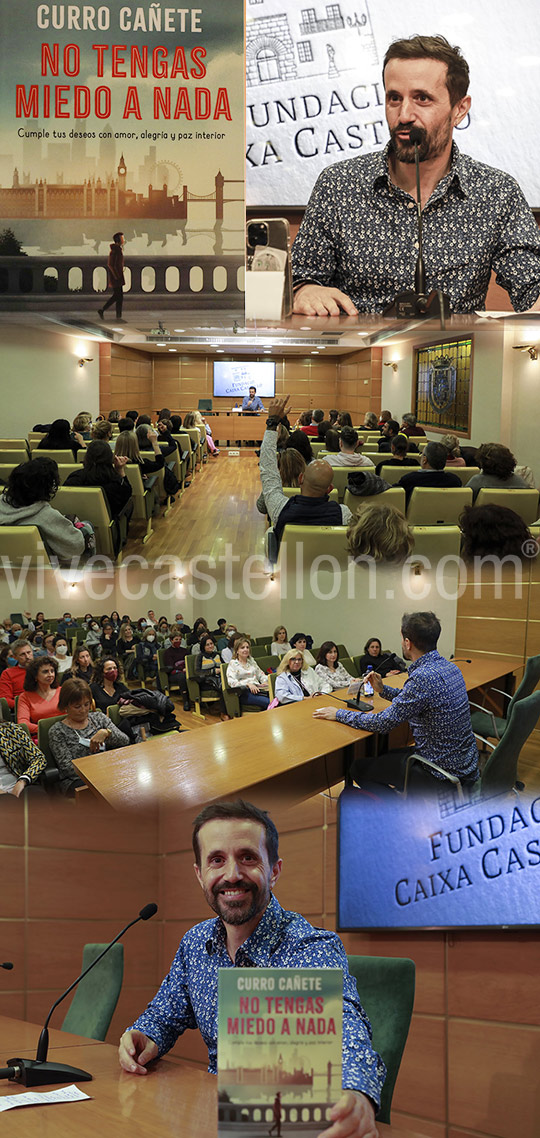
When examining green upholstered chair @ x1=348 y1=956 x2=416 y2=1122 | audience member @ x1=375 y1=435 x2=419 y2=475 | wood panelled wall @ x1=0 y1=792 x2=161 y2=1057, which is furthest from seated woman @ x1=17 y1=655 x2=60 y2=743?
wood panelled wall @ x1=0 y1=792 x2=161 y2=1057

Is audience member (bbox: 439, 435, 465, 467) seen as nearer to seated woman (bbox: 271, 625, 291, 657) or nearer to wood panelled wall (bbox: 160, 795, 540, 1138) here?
seated woman (bbox: 271, 625, 291, 657)

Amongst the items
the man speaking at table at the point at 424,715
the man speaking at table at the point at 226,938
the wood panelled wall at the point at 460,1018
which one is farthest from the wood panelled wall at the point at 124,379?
the wood panelled wall at the point at 460,1018

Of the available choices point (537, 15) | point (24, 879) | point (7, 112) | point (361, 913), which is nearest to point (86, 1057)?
point (7, 112)

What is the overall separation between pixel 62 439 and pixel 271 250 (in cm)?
65

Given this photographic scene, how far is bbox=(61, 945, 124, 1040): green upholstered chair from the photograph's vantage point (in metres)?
3.22

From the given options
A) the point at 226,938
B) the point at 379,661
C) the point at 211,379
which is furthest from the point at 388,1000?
the point at 211,379

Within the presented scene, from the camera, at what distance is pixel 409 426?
208 centimetres

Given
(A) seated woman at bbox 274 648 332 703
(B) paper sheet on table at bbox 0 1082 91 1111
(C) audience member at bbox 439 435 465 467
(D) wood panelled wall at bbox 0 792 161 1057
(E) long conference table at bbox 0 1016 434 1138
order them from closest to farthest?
1. (E) long conference table at bbox 0 1016 434 1138
2. (B) paper sheet on table at bbox 0 1082 91 1111
3. (C) audience member at bbox 439 435 465 467
4. (A) seated woman at bbox 274 648 332 703
5. (D) wood panelled wall at bbox 0 792 161 1057

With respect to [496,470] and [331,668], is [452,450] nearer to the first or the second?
[496,470]

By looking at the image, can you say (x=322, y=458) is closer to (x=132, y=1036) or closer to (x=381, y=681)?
(x=381, y=681)

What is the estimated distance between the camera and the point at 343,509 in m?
2.22

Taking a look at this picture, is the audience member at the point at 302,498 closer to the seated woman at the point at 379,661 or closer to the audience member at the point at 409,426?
the audience member at the point at 409,426

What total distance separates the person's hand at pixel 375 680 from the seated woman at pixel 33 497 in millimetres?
1018

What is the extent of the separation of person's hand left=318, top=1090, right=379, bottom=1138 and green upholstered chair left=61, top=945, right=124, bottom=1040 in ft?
6.56
